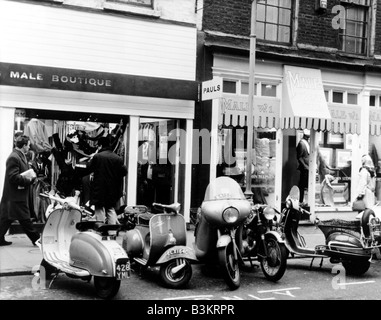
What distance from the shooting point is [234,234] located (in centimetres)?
830

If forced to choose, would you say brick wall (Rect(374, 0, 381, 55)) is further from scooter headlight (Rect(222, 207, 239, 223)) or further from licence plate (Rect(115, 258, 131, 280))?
licence plate (Rect(115, 258, 131, 280))

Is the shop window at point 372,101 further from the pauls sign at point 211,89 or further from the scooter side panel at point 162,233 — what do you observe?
the scooter side panel at point 162,233

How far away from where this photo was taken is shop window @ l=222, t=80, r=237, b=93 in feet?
46.3

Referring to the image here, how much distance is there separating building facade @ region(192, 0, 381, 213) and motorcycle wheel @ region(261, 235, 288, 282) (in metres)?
5.06

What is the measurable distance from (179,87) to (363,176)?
4812 mm

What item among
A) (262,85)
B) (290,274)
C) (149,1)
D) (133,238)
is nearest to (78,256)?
(133,238)

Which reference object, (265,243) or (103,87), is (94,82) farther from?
(265,243)

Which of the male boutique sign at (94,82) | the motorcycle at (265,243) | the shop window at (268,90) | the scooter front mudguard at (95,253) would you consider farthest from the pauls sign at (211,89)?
the scooter front mudguard at (95,253)

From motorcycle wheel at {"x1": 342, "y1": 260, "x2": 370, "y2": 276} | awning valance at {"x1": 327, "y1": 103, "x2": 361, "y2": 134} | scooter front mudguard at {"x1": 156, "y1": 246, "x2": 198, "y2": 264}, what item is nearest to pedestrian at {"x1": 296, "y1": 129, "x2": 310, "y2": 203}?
awning valance at {"x1": 327, "y1": 103, "x2": 361, "y2": 134}

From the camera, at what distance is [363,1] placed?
53.1 feet

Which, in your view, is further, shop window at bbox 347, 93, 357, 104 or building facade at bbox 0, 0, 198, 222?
shop window at bbox 347, 93, 357, 104

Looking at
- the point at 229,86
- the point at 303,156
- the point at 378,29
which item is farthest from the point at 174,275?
the point at 378,29

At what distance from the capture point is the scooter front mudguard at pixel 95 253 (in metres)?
7.03

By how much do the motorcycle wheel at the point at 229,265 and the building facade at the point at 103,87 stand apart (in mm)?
5133
